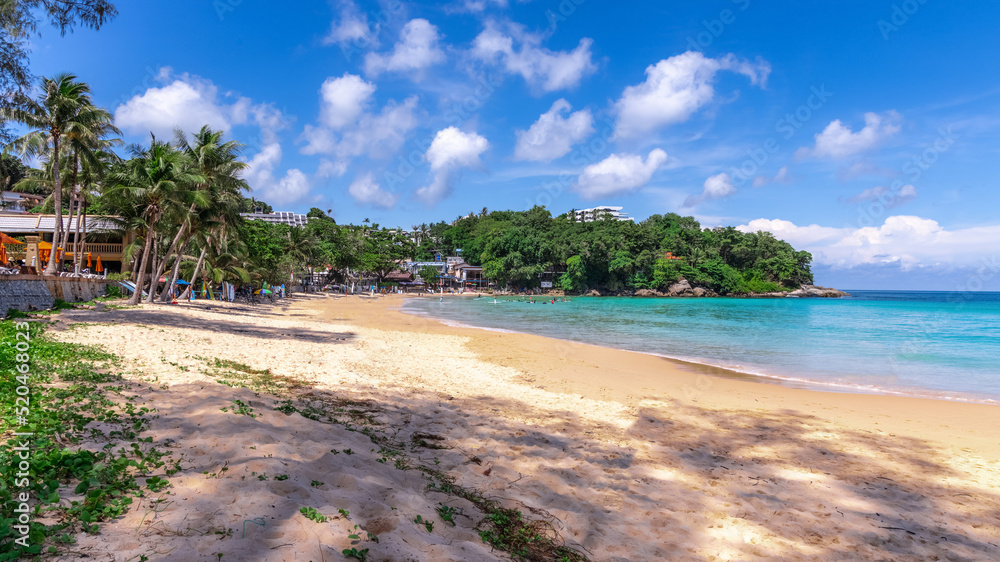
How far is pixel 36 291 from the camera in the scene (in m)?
15.8

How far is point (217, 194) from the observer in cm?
2473

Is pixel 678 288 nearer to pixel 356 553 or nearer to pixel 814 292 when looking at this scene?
pixel 814 292

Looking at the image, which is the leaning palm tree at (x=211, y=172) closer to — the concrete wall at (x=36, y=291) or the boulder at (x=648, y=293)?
the concrete wall at (x=36, y=291)

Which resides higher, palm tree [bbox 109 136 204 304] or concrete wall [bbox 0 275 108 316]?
palm tree [bbox 109 136 204 304]

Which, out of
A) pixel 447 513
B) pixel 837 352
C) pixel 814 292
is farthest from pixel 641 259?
pixel 447 513

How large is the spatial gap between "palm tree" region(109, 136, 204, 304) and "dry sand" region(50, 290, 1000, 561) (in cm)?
1297

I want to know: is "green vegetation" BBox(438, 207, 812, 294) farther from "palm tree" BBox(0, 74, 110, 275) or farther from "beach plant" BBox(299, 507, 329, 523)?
"beach plant" BBox(299, 507, 329, 523)

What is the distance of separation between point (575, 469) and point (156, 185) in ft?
75.8

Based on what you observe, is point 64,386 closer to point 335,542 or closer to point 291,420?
point 291,420

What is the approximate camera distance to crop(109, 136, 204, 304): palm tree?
68.4 feet

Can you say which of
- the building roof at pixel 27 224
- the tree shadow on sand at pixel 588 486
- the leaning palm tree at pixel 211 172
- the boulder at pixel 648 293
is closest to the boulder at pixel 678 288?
the boulder at pixel 648 293

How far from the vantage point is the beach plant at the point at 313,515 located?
315 cm

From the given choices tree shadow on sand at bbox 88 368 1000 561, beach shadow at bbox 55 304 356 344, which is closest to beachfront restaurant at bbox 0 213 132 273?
beach shadow at bbox 55 304 356 344

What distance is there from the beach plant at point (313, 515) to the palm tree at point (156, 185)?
2171cm
